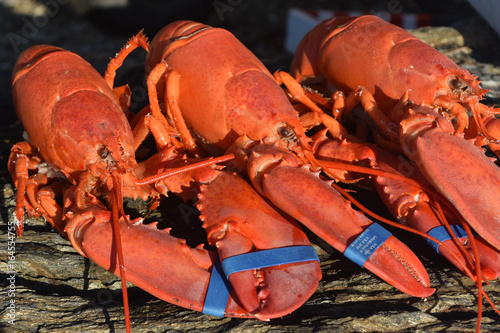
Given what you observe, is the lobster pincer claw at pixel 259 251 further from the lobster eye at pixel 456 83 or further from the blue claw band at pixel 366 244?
the lobster eye at pixel 456 83

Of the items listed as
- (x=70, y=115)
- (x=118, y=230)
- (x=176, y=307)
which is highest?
(x=70, y=115)

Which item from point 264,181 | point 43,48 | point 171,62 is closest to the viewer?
point 264,181

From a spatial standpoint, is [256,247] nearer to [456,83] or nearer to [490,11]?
[456,83]

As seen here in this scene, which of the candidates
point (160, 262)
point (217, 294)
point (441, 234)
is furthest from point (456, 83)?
point (160, 262)

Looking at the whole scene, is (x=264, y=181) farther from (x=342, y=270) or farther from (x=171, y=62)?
(x=171, y=62)

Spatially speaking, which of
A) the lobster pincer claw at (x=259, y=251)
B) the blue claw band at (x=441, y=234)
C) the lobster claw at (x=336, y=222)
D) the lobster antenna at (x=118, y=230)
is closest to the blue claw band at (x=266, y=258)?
the lobster pincer claw at (x=259, y=251)

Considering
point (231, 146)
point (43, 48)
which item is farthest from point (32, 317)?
point (43, 48)
